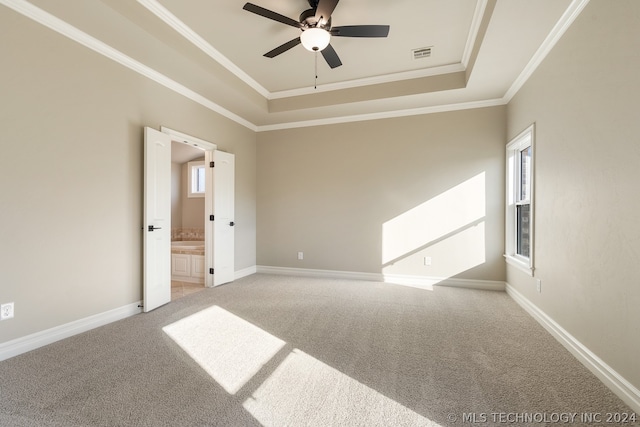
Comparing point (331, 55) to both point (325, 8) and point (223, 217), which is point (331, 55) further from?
point (223, 217)

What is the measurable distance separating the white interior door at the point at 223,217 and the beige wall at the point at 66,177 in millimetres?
1155

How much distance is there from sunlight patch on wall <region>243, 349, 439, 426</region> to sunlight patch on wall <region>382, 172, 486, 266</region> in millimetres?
2975

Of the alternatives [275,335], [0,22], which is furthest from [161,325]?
[0,22]

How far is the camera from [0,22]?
2188 millimetres

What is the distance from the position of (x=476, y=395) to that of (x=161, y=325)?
2843mm

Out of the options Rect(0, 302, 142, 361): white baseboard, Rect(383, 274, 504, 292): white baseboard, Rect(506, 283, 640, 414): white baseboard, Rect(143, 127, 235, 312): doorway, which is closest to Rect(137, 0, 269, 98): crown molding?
Rect(143, 127, 235, 312): doorway

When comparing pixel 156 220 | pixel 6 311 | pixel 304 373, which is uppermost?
pixel 156 220

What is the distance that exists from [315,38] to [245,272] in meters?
3.99

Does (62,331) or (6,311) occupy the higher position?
(6,311)

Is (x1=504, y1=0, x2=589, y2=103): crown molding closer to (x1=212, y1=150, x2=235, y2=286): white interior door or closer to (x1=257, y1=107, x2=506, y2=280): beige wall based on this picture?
(x1=257, y1=107, x2=506, y2=280): beige wall

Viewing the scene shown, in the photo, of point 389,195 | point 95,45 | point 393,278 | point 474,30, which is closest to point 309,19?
point 474,30

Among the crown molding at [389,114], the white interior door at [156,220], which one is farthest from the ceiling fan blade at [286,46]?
the crown molding at [389,114]

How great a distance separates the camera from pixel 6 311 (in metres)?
2.23

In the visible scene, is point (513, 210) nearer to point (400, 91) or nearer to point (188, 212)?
point (400, 91)
